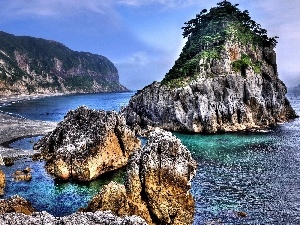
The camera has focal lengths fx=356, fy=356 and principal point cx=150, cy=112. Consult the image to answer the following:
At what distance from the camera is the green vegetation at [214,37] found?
11675cm

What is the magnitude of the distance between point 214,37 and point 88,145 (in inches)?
3362

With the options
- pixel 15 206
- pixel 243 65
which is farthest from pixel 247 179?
pixel 243 65

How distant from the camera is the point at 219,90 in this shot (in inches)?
4254

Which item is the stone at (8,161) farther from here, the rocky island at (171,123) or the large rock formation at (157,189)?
the large rock formation at (157,189)

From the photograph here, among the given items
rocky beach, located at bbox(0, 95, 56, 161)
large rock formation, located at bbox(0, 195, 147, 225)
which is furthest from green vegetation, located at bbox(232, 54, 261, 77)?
large rock formation, located at bbox(0, 195, 147, 225)

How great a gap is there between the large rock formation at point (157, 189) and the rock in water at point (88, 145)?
19458 mm

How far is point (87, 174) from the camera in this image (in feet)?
172

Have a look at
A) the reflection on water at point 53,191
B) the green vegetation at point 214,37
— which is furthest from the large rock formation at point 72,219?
the green vegetation at point 214,37

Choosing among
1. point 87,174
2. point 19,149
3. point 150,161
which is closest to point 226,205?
point 150,161

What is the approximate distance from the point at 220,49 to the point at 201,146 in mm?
49621

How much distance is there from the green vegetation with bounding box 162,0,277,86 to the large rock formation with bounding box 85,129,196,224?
77851 mm

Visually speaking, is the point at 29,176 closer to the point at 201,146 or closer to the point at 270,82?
the point at 201,146

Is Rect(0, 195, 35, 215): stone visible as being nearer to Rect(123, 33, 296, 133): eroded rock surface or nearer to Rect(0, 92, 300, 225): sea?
Rect(0, 92, 300, 225): sea

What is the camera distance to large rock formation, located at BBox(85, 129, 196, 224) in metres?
32.8
